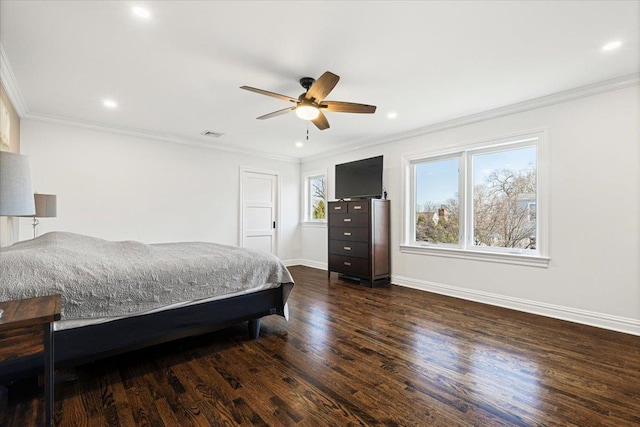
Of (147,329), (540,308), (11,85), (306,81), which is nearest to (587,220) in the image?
(540,308)

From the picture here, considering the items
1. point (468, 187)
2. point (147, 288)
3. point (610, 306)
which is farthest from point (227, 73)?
point (610, 306)

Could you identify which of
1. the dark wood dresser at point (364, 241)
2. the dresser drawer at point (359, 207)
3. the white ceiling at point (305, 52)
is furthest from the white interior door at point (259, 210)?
the white ceiling at point (305, 52)

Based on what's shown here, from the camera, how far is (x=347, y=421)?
162cm

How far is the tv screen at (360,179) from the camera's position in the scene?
4.86m

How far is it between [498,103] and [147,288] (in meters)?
4.03

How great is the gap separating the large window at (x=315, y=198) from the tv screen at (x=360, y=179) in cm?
86

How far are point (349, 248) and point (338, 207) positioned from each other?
0.75 meters

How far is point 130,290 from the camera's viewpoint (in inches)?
79.7

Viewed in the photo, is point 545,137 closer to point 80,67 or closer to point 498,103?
point 498,103

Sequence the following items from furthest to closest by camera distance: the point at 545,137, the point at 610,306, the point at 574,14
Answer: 1. the point at 545,137
2. the point at 610,306
3. the point at 574,14

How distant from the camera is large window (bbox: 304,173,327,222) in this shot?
640 cm

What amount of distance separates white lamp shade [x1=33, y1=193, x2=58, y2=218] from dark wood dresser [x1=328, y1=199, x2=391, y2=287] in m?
3.77

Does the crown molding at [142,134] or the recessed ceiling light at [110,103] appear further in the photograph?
the crown molding at [142,134]

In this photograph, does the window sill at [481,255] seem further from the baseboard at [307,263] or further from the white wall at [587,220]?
the baseboard at [307,263]
